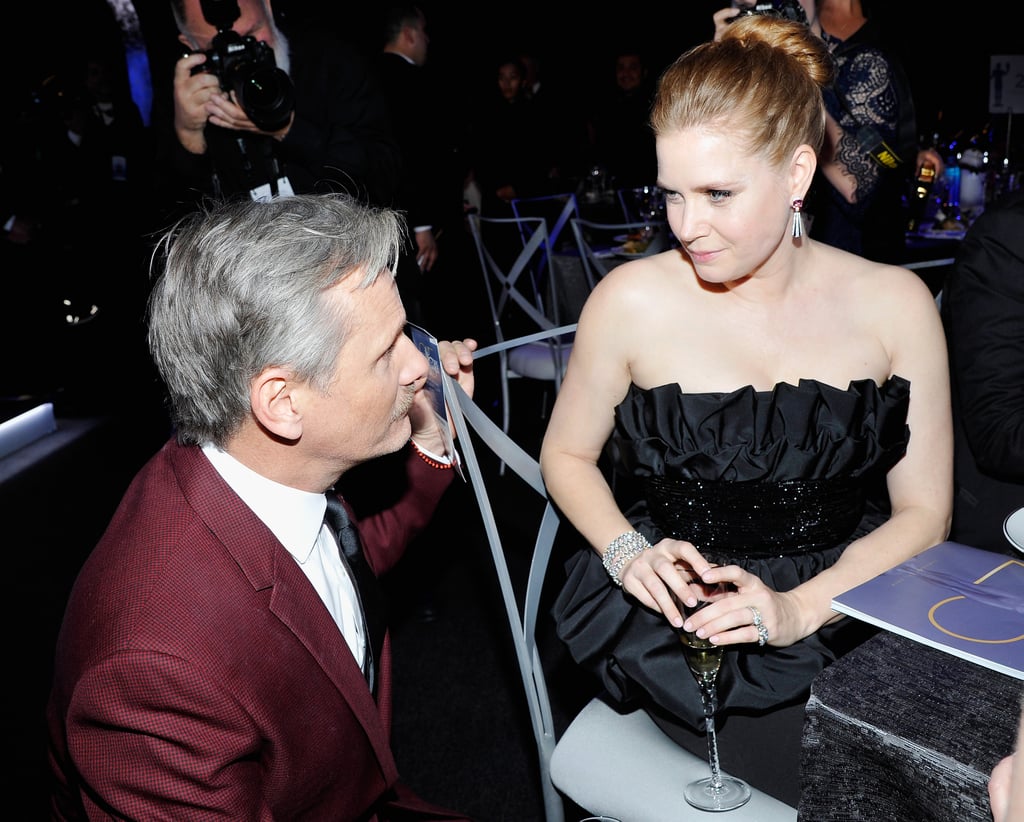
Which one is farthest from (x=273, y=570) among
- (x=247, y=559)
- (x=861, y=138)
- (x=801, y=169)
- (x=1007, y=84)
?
(x=1007, y=84)

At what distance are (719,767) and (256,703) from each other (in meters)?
0.72

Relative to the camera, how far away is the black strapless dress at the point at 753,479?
1549mm

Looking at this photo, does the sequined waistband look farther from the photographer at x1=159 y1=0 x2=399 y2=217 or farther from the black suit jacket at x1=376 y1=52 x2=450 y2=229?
the black suit jacket at x1=376 y1=52 x2=450 y2=229

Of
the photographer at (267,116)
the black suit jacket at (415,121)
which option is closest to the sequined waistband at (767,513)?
the photographer at (267,116)

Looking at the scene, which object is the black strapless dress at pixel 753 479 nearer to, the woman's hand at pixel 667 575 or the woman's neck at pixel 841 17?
the woman's hand at pixel 667 575

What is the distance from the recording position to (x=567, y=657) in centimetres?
281

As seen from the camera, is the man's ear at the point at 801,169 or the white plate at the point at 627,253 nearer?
the man's ear at the point at 801,169

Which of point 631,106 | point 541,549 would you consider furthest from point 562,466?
point 631,106

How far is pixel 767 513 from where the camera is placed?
1.57m

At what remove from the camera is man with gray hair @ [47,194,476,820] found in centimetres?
98

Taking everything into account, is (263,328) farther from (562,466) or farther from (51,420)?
(51,420)

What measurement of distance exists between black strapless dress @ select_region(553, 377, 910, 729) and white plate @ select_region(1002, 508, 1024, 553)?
38 cm

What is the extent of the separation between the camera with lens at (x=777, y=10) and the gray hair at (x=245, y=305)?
3.14 feet

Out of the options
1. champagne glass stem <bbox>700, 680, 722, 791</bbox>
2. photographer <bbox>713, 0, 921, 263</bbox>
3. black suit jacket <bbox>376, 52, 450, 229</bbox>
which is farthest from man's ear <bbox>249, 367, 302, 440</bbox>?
black suit jacket <bbox>376, 52, 450, 229</bbox>
